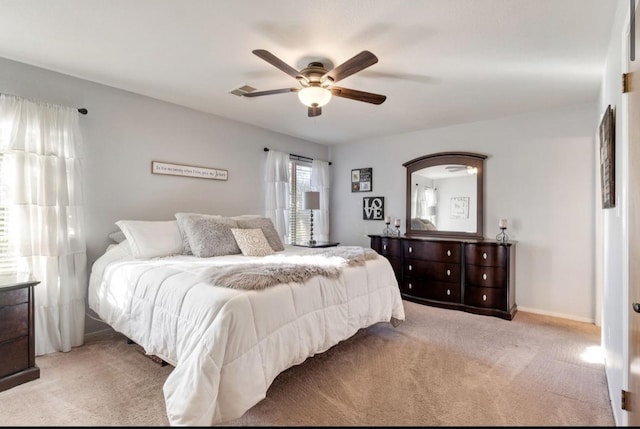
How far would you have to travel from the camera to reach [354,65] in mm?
2070

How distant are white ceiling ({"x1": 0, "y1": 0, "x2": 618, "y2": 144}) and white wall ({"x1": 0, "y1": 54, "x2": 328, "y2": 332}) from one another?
0.16 m

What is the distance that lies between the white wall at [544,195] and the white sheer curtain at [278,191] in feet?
7.34

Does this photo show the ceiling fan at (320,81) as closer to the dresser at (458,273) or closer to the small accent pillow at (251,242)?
the small accent pillow at (251,242)

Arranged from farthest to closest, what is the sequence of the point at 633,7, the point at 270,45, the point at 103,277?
the point at 103,277 → the point at 270,45 → the point at 633,7

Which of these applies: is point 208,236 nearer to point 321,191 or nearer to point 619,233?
point 321,191

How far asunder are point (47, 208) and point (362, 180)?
4032mm

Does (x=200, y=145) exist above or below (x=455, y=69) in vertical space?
below

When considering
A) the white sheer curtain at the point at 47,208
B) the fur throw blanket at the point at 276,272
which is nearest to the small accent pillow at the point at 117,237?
the white sheer curtain at the point at 47,208

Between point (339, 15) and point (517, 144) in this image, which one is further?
point (517, 144)

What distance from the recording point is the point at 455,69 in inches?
103

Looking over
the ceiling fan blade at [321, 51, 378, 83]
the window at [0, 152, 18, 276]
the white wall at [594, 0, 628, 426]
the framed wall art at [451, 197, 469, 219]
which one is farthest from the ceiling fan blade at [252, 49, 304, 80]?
the framed wall art at [451, 197, 469, 219]

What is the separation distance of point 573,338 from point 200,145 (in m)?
4.40

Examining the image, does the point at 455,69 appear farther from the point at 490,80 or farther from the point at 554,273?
the point at 554,273

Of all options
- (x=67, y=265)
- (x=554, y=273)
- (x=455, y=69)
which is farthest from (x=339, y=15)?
(x=554, y=273)
